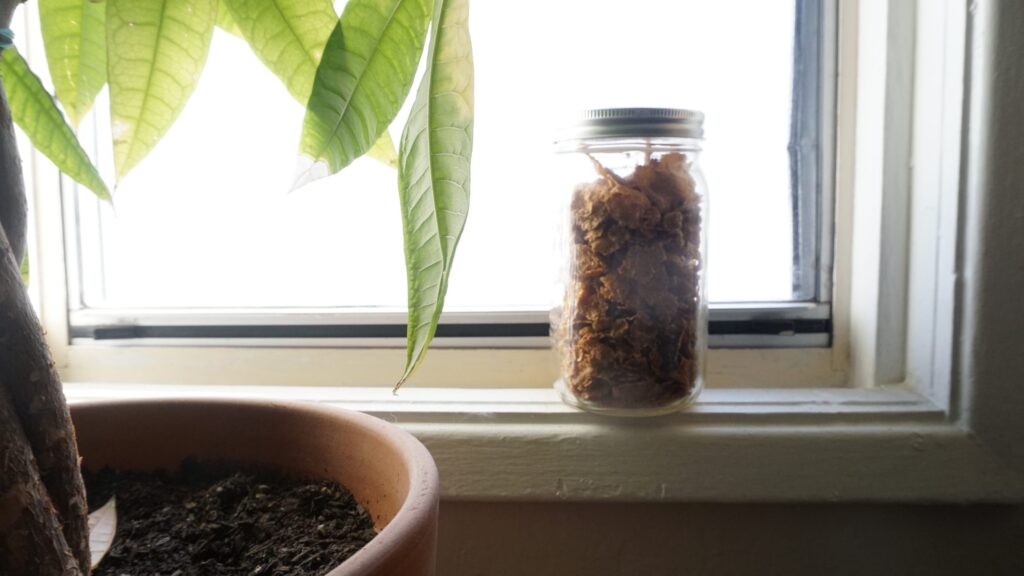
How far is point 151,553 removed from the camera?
0.36 meters

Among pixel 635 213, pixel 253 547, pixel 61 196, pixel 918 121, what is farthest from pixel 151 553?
pixel 918 121

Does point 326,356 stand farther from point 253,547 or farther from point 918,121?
point 918,121

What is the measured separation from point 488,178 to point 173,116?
0.37 metres

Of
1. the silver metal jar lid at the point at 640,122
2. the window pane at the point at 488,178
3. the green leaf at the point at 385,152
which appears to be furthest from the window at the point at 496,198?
the green leaf at the point at 385,152

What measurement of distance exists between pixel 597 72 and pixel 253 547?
19.1 inches

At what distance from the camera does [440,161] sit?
0.29m

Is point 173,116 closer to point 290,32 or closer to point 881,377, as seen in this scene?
point 290,32

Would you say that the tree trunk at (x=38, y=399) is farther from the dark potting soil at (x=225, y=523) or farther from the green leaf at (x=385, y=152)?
the green leaf at (x=385, y=152)

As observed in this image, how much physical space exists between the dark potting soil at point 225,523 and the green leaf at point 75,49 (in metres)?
0.21

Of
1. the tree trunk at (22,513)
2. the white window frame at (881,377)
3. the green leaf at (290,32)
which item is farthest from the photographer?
the white window frame at (881,377)

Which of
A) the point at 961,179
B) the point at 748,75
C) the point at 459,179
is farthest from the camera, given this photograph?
the point at 748,75

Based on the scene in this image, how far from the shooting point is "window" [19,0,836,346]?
643 mm

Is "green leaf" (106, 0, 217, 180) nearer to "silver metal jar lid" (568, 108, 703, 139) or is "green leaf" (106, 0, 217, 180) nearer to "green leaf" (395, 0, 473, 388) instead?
"green leaf" (395, 0, 473, 388)

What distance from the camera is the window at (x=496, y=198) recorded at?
2.11 ft
